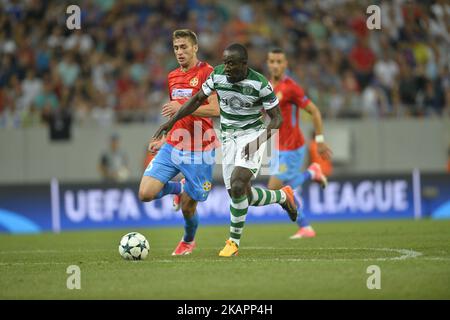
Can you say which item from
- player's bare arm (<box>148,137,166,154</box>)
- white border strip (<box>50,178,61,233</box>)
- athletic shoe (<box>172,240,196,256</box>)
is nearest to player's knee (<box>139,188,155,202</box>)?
player's bare arm (<box>148,137,166,154</box>)

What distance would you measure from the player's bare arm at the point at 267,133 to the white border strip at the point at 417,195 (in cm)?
1036

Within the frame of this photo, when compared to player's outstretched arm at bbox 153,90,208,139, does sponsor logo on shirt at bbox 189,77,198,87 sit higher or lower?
higher

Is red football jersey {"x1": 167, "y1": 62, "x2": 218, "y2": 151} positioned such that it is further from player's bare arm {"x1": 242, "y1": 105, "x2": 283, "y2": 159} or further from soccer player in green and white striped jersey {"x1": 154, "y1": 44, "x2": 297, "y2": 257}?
player's bare arm {"x1": 242, "y1": 105, "x2": 283, "y2": 159}

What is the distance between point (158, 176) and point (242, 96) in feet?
4.73

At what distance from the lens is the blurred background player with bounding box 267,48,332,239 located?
13.7 meters

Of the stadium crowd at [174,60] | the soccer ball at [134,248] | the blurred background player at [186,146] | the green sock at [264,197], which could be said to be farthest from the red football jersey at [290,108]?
the stadium crowd at [174,60]

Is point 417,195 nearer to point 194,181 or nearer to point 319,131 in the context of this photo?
point 319,131

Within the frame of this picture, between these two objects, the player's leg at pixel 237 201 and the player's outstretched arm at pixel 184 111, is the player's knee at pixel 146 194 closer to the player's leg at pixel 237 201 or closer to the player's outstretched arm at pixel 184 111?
the player's outstretched arm at pixel 184 111

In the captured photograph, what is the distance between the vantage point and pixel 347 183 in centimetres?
2011

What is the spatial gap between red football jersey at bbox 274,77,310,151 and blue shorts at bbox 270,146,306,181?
0.32 feet

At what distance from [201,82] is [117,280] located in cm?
319

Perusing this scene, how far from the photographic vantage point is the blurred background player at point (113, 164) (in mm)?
21125
